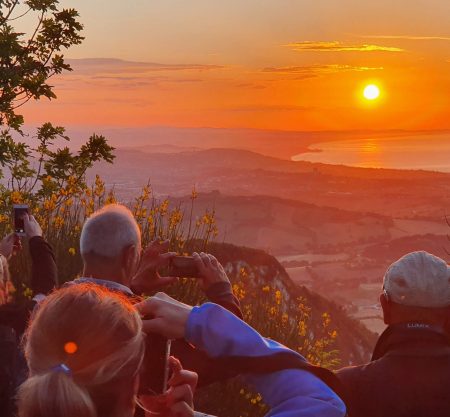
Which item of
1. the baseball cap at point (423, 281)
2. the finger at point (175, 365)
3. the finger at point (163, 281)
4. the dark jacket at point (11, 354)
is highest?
the baseball cap at point (423, 281)

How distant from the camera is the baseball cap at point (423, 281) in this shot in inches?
129

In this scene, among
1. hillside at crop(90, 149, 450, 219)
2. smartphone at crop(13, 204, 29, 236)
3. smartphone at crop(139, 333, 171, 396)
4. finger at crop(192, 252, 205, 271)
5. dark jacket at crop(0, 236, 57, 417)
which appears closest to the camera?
smartphone at crop(139, 333, 171, 396)

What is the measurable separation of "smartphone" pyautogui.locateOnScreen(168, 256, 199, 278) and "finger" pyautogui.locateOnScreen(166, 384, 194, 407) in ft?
2.24

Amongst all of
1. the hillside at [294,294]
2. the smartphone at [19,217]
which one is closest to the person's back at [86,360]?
the smartphone at [19,217]

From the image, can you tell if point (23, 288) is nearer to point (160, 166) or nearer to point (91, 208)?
point (91, 208)

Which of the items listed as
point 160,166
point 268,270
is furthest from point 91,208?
point 160,166

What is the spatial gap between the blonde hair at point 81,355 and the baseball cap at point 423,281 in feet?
5.57

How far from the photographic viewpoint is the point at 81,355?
5.92 feet

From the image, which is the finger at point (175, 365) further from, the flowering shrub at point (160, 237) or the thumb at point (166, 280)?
the flowering shrub at point (160, 237)

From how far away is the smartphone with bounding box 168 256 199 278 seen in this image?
2.57 meters

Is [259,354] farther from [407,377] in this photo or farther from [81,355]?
[407,377]

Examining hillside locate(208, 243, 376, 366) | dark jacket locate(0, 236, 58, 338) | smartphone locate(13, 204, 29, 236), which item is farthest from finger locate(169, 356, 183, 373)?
hillside locate(208, 243, 376, 366)

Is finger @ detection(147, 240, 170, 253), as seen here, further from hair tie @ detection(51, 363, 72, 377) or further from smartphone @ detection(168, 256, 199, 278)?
hair tie @ detection(51, 363, 72, 377)

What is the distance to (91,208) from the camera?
8.30 metres
